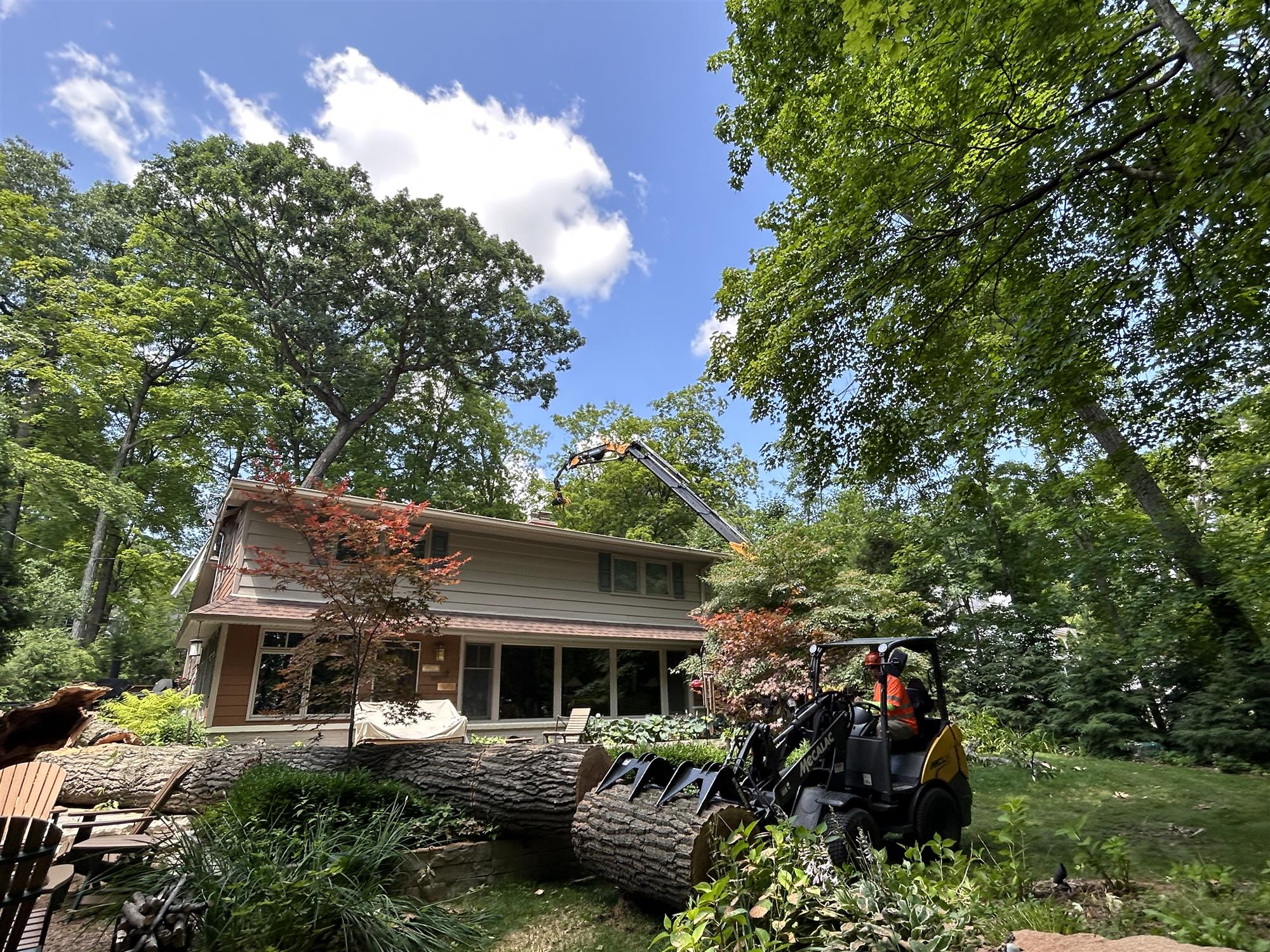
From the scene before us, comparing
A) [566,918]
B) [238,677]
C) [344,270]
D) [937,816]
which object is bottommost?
[566,918]

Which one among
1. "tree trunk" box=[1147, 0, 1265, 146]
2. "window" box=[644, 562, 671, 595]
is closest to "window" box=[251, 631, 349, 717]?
"window" box=[644, 562, 671, 595]

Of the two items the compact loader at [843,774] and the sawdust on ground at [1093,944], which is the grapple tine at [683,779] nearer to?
the compact loader at [843,774]

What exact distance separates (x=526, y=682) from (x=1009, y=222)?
12.5 meters

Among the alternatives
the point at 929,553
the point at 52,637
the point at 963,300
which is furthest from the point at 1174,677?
the point at 52,637

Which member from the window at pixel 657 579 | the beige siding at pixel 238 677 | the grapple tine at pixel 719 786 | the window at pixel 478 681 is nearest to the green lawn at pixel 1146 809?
the grapple tine at pixel 719 786

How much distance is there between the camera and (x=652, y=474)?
26.3 m

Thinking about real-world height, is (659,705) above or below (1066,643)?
below

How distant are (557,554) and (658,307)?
7.99m

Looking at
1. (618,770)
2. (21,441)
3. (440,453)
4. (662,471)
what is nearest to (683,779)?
(618,770)

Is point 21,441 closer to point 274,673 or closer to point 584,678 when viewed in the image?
point 274,673

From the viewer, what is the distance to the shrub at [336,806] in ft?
15.3

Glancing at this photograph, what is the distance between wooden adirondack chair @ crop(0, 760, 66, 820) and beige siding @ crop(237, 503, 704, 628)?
7.90 metres

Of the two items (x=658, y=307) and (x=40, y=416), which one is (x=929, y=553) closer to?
(x=658, y=307)

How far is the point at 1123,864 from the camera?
117 inches
